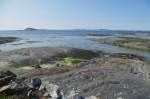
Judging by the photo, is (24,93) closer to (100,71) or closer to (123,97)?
(123,97)

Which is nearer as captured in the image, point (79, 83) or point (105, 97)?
point (105, 97)

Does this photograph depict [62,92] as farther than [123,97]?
Yes

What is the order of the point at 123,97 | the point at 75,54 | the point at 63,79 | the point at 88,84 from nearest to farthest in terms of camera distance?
the point at 123,97 < the point at 88,84 < the point at 63,79 < the point at 75,54

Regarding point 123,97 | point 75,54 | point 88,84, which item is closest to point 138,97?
point 123,97

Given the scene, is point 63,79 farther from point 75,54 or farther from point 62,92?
point 75,54

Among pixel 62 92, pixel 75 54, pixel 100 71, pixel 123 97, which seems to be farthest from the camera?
pixel 75 54

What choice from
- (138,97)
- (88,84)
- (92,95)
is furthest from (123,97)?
(88,84)

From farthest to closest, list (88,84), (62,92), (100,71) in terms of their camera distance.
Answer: (100,71) < (88,84) < (62,92)

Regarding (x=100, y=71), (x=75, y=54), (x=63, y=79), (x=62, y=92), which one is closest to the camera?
(x=62, y=92)
